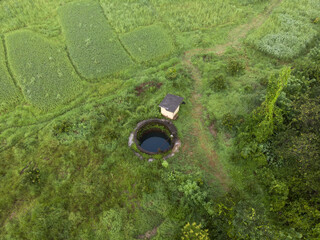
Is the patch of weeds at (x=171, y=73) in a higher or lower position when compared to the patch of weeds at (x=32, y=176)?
higher

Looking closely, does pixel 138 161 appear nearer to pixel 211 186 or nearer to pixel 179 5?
pixel 211 186

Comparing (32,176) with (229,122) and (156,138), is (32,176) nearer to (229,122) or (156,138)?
(156,138)

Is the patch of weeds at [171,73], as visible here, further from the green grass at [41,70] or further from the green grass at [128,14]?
the green grass at [128,14]

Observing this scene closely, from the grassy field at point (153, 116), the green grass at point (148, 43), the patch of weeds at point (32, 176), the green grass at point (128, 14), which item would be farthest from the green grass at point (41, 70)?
the green grass at point (128, 14)

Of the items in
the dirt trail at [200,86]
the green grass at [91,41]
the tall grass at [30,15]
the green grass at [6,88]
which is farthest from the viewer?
the tall grass at [30,15]

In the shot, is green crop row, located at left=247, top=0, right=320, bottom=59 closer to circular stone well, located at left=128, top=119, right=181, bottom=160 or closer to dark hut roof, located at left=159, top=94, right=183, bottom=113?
dark hut roof, located at left=159, top=94, right=183, bottom=113

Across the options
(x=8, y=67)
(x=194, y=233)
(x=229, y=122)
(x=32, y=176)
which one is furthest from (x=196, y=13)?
(x=194, y=233)

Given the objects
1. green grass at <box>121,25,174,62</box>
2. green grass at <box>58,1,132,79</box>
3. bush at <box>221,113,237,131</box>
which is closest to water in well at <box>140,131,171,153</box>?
bush at <box>221,113,237,131</box>
